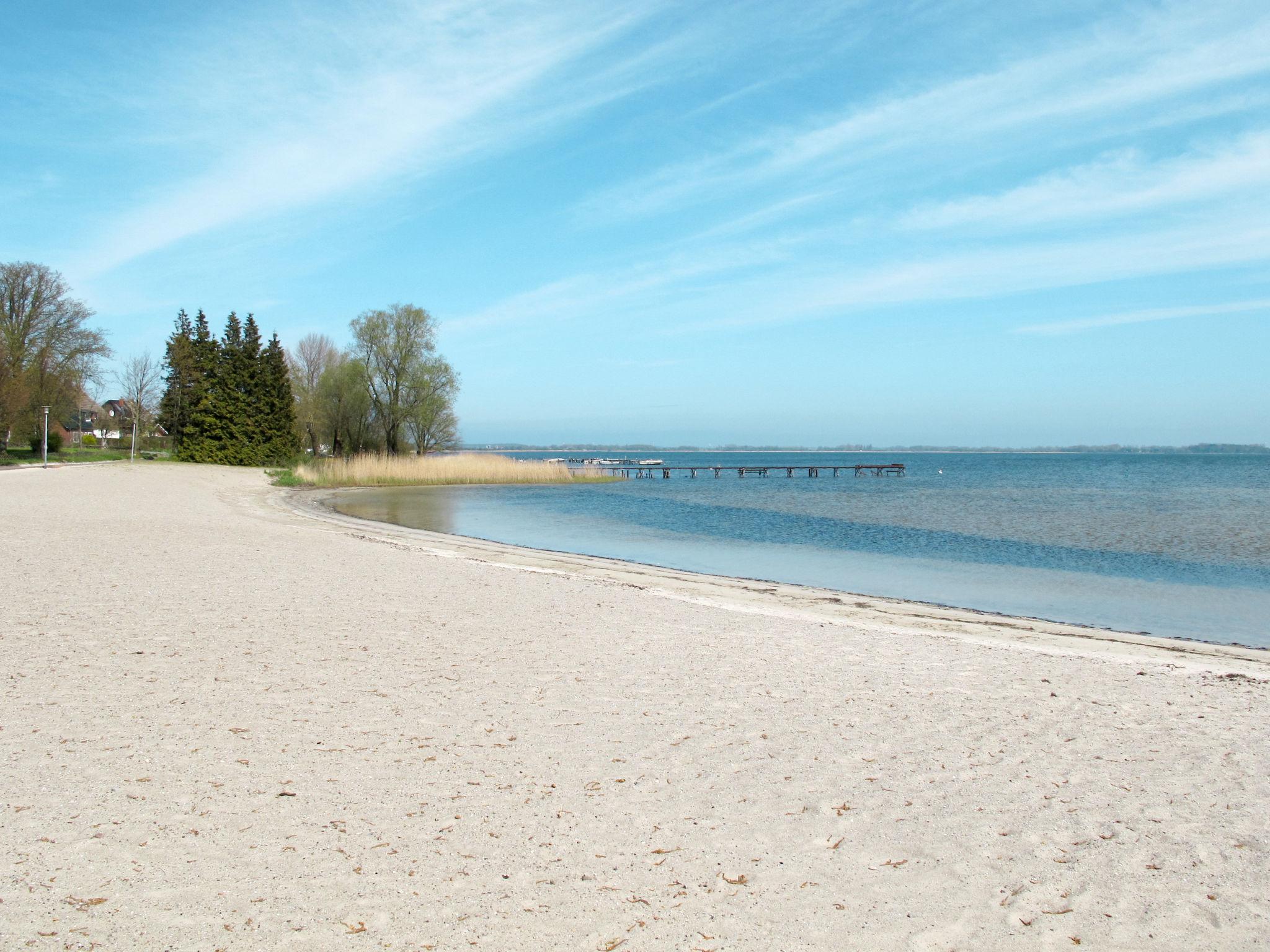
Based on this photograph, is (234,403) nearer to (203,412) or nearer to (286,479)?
(203,412)

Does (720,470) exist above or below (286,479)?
below

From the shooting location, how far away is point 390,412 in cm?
5019

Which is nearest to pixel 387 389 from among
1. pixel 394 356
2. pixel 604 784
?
pixel 394 356

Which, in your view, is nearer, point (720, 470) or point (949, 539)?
point (949, 539)

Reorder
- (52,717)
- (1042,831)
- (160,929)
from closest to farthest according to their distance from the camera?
(160,929) < (1042,831) < (52,717)

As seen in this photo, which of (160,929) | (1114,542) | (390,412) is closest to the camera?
(160,929)

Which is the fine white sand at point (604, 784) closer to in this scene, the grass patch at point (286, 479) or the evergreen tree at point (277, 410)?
the grass patch at point (286, 479)

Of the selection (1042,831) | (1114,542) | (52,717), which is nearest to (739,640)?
(1042,831)

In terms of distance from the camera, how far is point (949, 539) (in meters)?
21.1

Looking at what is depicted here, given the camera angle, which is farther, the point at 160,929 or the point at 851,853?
the point at 851,853

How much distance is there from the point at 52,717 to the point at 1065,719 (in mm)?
6097

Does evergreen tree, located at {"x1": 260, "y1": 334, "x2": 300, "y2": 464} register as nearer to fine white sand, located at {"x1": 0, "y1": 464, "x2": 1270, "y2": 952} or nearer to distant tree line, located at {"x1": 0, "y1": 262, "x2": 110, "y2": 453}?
distant tree line, located at {"x1": 0, "y1": 262, "x2": 110, "y2": 453}

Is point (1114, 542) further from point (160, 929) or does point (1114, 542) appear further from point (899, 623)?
point (160, 929)

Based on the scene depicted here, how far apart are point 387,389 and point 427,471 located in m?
9.35
